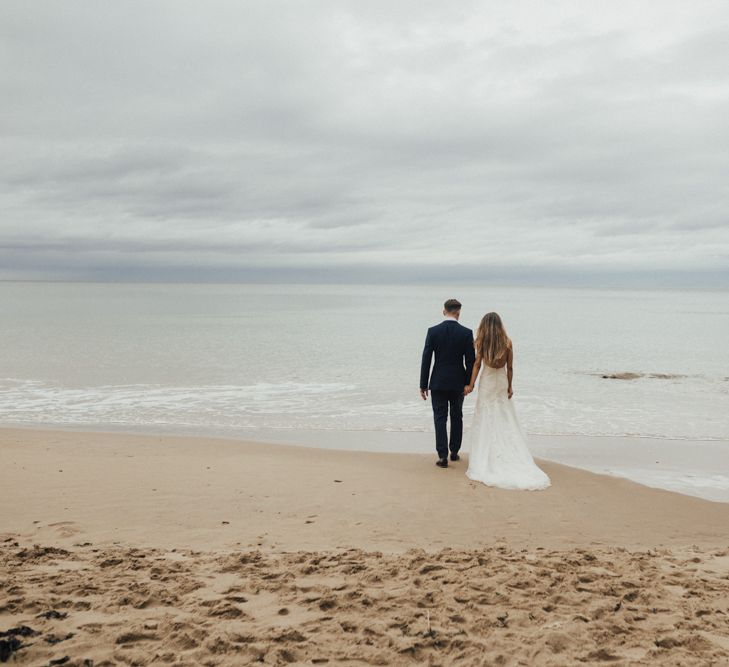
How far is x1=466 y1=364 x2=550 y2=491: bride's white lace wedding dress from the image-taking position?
7.90m

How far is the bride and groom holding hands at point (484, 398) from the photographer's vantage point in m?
8.00

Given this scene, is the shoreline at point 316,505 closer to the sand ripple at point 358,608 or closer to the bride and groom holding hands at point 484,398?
the bride and groom holding hands at point 484,398

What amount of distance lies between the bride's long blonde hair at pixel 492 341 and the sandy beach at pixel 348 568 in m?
1.63

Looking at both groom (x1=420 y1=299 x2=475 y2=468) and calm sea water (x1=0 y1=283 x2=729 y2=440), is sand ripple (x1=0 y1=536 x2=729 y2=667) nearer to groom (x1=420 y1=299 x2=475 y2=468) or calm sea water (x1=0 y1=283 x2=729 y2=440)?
groom (x1=420 y1=299 x2=475 y2=468)

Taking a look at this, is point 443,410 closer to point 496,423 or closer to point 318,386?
point 496,423

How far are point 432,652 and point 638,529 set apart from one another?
3801 mm

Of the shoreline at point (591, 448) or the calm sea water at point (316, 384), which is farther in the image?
the calm sea water at point (316, 384)

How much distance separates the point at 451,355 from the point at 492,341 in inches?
26.7

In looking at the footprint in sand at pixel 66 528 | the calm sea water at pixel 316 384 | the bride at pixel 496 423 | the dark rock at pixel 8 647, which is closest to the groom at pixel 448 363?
the bride at pixel 496 423

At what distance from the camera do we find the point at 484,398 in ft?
27.3

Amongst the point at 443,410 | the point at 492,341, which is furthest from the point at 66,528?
the point at 492,341

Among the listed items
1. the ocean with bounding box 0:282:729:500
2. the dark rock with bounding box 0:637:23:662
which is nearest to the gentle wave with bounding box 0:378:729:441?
the ocean with bounding box 0:282:729:500

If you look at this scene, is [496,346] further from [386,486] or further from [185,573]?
[185,573]

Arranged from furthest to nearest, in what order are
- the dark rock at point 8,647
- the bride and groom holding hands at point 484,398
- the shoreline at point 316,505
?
the bride and groom holding hands at point 484,398, the shoreline at point 316,505, the dark rock at point 8,647
